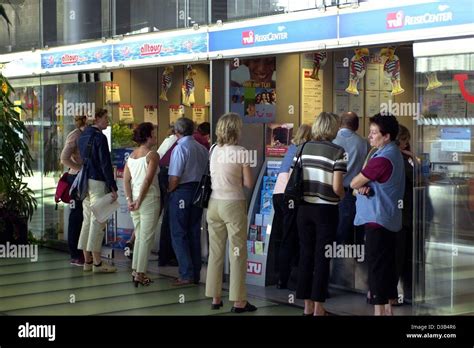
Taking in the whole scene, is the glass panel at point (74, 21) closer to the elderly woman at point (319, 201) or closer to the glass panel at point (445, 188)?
the elderly woman at point (319, 201)

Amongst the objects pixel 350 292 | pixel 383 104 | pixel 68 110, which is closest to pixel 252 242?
pixel 350 292

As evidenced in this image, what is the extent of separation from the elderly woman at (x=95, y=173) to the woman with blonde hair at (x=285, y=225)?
75.0 inches

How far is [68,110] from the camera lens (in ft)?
37.0

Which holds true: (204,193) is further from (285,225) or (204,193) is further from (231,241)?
(285,225)

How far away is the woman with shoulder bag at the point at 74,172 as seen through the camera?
9.62 m

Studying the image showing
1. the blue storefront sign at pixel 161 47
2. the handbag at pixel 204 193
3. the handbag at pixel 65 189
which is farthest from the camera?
the handbag at pixel 65 189

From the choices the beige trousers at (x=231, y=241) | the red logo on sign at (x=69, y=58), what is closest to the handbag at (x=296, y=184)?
the beige trousers at (x=231, y=241)

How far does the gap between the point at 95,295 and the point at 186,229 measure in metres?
1.05

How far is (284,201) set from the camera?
785 centimetres

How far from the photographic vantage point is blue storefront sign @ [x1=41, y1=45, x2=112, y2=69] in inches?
409

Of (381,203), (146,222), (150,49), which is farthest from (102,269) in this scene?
(381,203)
